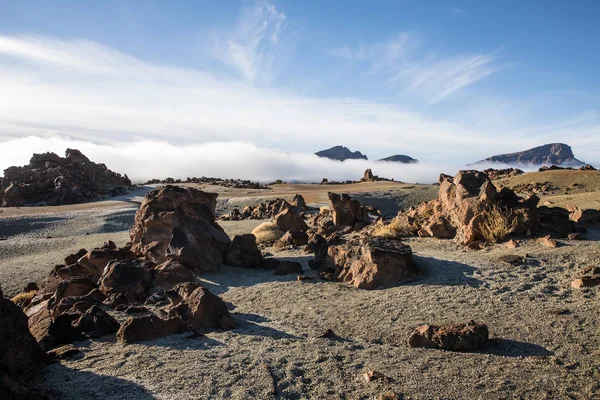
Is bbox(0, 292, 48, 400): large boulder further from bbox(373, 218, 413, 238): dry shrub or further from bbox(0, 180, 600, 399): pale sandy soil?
bbox(373, 218, 413, 238): dry shrub

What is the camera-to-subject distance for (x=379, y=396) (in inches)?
190

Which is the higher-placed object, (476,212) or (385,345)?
(476,212)

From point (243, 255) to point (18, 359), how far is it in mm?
7100

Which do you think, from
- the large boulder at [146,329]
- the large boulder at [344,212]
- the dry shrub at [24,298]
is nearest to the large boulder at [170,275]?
the large boulder at [146,329]

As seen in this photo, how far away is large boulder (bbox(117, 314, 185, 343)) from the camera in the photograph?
6.51 m

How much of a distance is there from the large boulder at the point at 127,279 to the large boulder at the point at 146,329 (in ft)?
8.49

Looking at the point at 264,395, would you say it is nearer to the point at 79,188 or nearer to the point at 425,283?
the point at 425,283

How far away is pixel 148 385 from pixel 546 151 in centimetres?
17630

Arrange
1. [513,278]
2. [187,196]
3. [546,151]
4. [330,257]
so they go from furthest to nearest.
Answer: [546,151] < [187,196] < [330,257] < [513,278]

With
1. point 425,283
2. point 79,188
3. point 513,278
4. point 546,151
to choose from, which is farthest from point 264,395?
point 546,151

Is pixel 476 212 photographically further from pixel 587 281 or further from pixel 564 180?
pixel 564 180

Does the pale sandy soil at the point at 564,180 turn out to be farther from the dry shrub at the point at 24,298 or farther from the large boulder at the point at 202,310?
the dry shrub at the point at 24,298

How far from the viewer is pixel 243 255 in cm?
1213

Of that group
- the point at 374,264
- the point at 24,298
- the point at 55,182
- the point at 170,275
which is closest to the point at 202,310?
the point at 170,275
